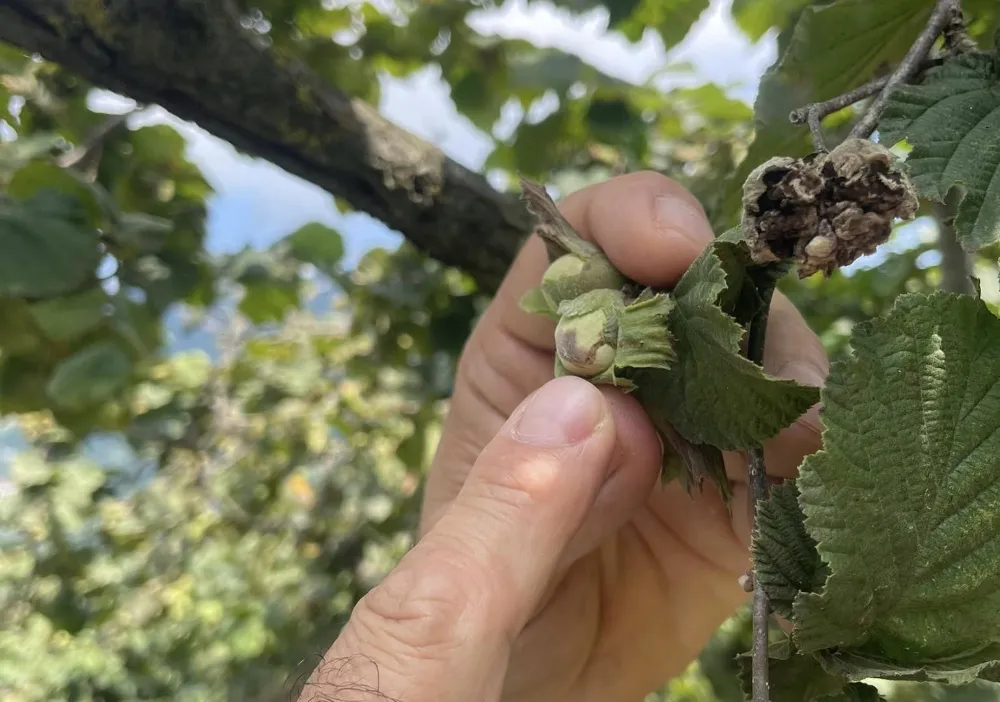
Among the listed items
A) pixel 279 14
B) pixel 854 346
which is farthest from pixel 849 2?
pixel 279 14

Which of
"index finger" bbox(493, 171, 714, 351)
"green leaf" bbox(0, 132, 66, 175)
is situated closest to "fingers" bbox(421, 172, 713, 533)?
"index finger" bbox(493, 171, 714, 351)

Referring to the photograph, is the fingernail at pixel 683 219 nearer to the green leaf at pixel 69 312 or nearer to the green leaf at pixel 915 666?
the green leaf at pixel 915 666

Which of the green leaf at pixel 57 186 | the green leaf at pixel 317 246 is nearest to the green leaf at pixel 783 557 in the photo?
the green leaf at pixel 57 186

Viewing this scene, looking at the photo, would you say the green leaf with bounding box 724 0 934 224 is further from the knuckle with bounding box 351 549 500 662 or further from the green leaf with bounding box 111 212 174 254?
the green leaf with bounding box 111 212 174 254

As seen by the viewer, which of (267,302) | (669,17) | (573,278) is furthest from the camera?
(267,302)

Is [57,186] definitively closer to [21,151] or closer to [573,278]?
[21,151]

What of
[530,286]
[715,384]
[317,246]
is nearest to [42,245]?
[317,246]

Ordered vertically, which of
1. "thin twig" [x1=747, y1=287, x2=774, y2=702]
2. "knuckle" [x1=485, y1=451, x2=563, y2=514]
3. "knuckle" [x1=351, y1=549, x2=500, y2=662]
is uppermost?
"thin twig" [x1=747, y1=287, x2=774, y2=702]
